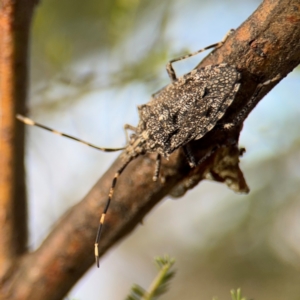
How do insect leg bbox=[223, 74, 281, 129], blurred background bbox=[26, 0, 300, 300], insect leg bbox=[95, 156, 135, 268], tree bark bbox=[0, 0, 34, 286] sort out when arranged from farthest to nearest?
blurred background bbox=[26, 0, 300, 300] < insect leg bbox=[95, 156, 135, 268] < tree bark bbox=[0, 0, 34, 286] < insect leg bbox=[223, 74, 281, 129]

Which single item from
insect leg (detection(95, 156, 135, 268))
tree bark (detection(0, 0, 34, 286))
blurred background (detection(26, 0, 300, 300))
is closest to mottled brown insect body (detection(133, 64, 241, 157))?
insect leg (detection(95, 156, 135, 268))

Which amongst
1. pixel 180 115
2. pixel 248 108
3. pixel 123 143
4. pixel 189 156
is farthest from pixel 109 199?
pixel 123 143

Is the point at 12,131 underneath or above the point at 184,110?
underneath

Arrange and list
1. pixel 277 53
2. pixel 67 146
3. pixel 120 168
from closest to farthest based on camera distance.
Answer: pixel 277 53 → pixel 120 168 → pixel 67 146

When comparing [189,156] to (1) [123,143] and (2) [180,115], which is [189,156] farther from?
(1) [123,143]

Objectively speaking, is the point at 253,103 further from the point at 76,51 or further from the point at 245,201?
the point at 76,51

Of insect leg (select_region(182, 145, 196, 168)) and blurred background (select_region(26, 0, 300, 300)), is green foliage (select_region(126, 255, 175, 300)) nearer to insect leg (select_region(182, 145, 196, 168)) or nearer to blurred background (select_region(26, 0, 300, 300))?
insect leg (select_region(182, 145, 196, 168))

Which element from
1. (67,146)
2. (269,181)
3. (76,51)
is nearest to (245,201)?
(269,181)
